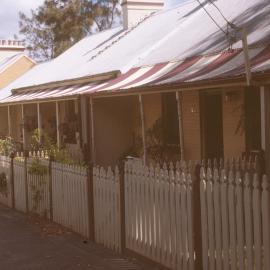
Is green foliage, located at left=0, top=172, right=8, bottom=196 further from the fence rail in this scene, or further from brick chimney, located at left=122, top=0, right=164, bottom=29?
brick chimney, located at left=122, top=0, right=164, bottom=29

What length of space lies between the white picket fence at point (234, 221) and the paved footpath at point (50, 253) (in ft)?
4.78

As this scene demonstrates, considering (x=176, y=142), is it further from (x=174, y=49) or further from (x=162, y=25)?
(x=162, y=25)

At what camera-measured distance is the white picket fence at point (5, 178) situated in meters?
13.1

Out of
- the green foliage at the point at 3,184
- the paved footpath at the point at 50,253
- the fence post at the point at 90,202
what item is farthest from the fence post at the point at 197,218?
the green foliage at the point at 3,184

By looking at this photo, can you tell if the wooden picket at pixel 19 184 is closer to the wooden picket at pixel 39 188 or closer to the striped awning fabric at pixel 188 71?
the wooden picket at pixel 39 188

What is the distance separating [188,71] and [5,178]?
18.0ft

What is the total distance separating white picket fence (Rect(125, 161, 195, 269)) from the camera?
262 inches

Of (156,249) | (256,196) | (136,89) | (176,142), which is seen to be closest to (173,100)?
(176,142)

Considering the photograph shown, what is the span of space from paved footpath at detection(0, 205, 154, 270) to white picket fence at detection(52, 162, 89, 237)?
26 centimetres

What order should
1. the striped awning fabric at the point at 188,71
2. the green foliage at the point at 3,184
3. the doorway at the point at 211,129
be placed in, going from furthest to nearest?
the green foliage at the point at 3,184
the doorway at the point at 211,129
the striped awning fabric at the point at 188,71

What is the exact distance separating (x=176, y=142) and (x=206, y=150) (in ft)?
4.80

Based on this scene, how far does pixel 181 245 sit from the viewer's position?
6.77 m

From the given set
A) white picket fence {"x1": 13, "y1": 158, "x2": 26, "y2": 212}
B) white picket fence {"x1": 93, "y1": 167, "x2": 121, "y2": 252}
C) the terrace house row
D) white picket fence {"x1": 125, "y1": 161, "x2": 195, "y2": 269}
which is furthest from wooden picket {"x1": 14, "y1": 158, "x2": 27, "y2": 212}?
A: white picket fence {"x1": 125, "y1": 161, "x2": 195, "y2": 269}

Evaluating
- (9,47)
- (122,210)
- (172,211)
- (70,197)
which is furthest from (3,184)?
Result: (9,47)
